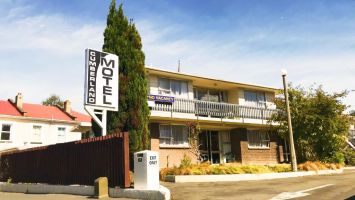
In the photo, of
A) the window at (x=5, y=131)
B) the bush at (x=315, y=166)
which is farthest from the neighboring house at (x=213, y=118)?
the window at (x=5, y=131)

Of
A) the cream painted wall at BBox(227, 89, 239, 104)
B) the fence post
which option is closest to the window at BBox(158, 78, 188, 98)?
the cream painted wall at BBox(227, 89, 239, 104)

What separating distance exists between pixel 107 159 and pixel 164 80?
12368mm

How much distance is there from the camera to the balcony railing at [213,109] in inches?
915

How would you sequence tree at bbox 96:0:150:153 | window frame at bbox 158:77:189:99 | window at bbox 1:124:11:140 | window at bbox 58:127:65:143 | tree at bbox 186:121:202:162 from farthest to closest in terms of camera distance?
window at bbox 58:127:65:143 → window at bbox 1:124:11:140 → window frame at bbox 158:77:189:99 → tree at bbox 186:121:202:162 → tree at bbox 96:0:150:153

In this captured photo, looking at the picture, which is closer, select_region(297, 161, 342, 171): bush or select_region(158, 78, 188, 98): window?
select_region(297, 161, 342, 171): bush

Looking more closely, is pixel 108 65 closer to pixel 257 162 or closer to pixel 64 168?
pixel 64 168

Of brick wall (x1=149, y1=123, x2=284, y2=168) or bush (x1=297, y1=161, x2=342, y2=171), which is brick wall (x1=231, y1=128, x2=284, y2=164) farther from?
bush (x1=297, y1=161, x2=342, y2=171)

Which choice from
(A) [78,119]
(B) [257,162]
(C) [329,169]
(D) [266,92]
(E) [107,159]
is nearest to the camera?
(E) [107,159]

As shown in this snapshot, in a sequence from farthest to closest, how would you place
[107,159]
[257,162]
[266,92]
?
[266,92]
[257,162]
[107,159]

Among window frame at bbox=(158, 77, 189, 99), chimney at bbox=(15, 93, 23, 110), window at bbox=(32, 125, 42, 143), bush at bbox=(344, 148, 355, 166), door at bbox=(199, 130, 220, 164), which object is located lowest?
bush at bbox=(344, 148, 355, 166)

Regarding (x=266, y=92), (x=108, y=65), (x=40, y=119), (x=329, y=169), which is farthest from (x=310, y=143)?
(x=40, y=119)

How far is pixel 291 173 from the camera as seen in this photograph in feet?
65.4

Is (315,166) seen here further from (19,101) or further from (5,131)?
(19,101)

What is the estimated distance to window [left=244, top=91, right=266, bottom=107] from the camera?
1169 inches
